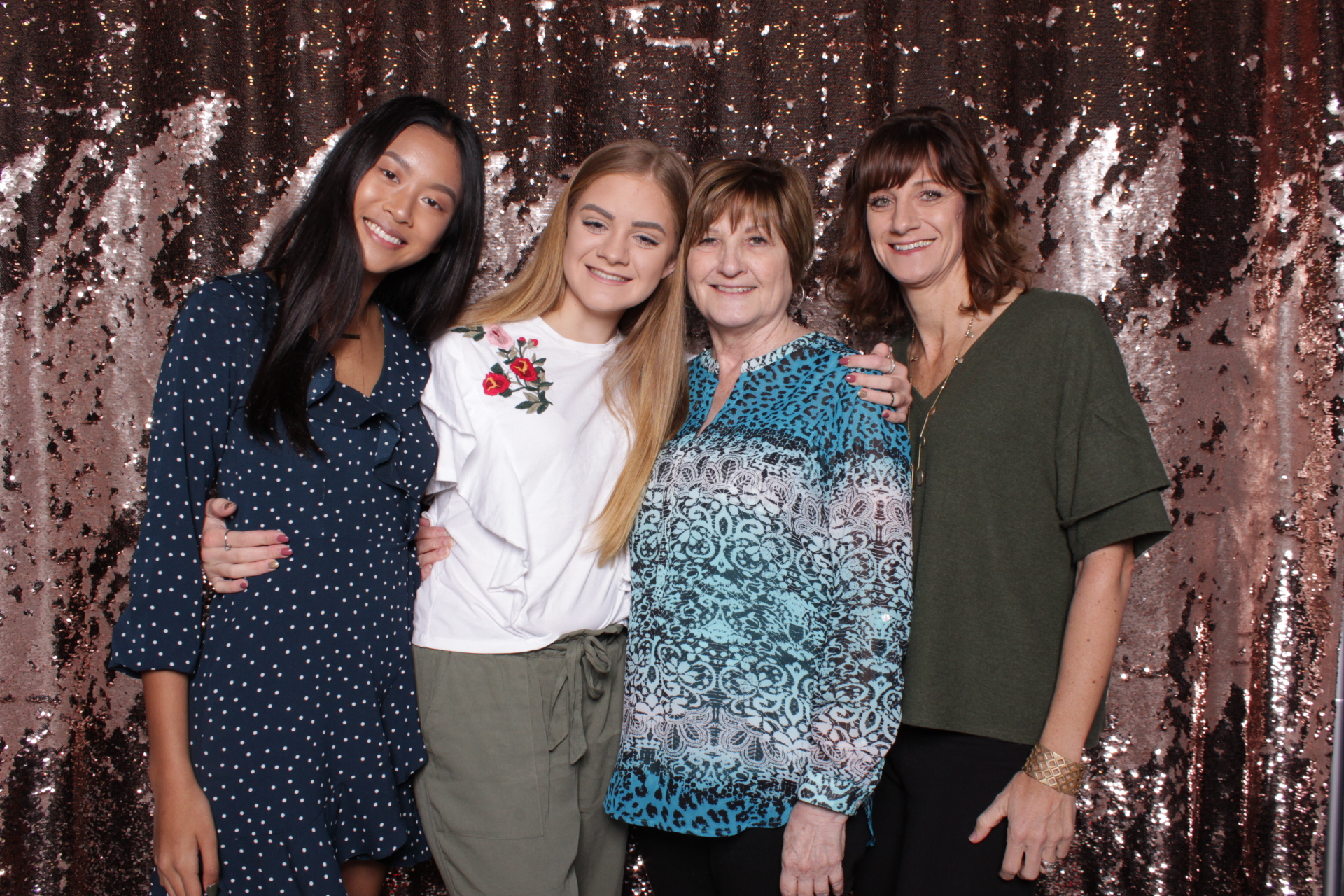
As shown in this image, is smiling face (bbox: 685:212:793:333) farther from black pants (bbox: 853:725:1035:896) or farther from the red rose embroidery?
black pants (bbox: 853:725:1035:896)

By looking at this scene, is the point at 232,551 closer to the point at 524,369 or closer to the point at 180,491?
the point at 180,491

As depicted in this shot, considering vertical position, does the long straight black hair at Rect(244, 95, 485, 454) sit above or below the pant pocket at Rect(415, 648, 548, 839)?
above

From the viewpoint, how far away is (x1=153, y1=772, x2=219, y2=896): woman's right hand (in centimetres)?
97

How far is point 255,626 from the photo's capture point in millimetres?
1040

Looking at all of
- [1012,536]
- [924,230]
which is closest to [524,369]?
[924,230]

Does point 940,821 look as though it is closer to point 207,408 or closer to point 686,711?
point 686,711

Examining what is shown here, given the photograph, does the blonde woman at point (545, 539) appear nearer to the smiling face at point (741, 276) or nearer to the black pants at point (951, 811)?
the smiling face at point (741, 276)

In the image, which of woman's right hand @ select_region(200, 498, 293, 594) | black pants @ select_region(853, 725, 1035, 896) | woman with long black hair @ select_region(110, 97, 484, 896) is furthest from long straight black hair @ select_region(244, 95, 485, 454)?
black pants @ select_region(853, 725, 1035, 896)

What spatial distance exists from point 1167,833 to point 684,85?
192cm

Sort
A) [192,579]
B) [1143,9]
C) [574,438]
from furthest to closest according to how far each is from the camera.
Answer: [1143,9]
[574,438]
[192,579]

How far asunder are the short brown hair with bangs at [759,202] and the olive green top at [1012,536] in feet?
1.23

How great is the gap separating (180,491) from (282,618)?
204 mm

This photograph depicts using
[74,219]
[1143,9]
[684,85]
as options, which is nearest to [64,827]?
[74,219]

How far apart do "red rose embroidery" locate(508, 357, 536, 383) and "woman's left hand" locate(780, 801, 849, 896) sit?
2.37 feet
